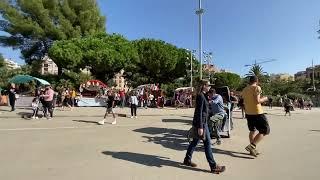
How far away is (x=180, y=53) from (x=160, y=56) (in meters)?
3.59

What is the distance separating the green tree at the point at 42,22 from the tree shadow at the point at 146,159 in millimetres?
41467

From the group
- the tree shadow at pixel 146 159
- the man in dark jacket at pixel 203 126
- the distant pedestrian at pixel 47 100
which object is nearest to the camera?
the man in dark jacket at pixel 203 126

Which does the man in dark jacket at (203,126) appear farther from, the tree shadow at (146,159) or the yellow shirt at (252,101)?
the yellow shirt at (252,101)

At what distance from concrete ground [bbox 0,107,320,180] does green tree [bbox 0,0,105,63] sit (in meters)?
36.5

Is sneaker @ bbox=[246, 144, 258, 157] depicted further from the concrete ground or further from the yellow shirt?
the yellow shirt

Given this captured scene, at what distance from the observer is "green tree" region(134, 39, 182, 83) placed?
58688 millimetres

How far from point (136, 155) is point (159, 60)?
48698 millimetres

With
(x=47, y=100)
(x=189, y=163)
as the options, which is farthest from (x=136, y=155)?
(x=47, y=100)

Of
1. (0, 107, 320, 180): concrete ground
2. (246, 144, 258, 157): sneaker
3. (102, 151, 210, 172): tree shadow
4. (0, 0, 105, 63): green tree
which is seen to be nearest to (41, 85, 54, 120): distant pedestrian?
(0, 107, 320, 180): concrete ground

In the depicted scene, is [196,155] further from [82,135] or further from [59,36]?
[59,36]

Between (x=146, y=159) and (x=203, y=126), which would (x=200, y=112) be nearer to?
(x=203, y=126)

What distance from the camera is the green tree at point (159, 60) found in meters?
58.7

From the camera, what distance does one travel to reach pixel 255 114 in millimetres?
10453

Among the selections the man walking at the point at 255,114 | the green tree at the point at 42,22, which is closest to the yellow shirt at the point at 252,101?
the man walking at the point at 255,114
